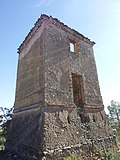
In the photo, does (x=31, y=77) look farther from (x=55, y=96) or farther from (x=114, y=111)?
(x=114, y=111)

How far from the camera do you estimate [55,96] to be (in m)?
7.14

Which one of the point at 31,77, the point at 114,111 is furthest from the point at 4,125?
the point at 114,111

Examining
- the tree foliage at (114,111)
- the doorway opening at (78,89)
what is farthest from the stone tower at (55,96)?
the tree foliage at (114,111)

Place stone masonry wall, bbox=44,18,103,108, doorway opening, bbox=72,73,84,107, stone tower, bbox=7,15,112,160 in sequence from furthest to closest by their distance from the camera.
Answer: doorway opening, bbox=72,73,84,107, stone masonry wall, bbox=44,18,103,108, stone tower, bbox=7,15,112,160

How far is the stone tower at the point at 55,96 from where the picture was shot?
20.7 ft

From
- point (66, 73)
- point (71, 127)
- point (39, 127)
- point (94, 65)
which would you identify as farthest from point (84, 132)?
point (94, 65)

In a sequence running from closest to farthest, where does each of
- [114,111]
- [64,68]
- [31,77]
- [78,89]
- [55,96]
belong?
[55,96]
[64,68]
[31,77]
[78,89]
[114,111]

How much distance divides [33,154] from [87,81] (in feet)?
16.9

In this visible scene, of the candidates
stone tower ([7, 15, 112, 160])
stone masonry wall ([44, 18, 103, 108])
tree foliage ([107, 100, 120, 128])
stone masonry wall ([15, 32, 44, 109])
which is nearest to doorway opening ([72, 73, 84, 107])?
stone tower ([7, 15, 112, 160])

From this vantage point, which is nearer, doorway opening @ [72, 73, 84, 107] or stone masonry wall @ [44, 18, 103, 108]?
stone masonry wall @ [44, 18, 103, 108]

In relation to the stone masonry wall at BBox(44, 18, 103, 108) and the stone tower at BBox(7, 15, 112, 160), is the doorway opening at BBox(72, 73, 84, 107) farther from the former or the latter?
the stone masonry wall at BBox(44, 18, 103, 108)

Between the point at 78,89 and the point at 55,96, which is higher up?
the point at 78,89

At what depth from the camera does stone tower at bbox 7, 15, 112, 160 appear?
632cm

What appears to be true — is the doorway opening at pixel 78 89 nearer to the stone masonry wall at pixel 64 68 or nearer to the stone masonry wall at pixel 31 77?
the stone masonry wall at pixel 64 68
